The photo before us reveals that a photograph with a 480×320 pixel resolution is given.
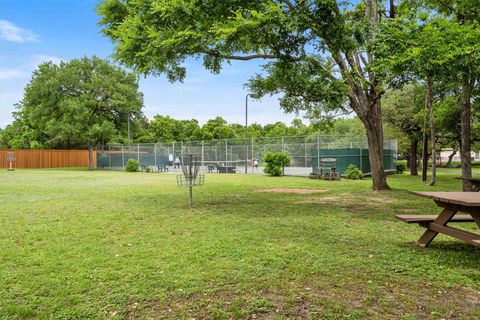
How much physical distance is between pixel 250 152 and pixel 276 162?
4132 mm

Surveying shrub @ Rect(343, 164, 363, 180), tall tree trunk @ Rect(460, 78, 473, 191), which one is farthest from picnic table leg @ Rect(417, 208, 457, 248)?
shrub @ Rect(343, 164, 363, 180)

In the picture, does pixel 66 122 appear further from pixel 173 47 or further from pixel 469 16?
pixel 469 16

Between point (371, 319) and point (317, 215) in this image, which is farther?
point (317, 215)

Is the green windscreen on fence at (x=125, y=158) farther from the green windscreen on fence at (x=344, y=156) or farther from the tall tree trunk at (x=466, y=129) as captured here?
the tall tree trunk at (x=466, y=129)

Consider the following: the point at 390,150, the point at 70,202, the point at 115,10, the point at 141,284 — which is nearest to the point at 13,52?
the point at 115,10

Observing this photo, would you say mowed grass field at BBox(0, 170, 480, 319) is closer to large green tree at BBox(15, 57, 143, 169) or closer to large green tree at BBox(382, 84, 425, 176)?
large green tree at BBox(382, 84, 425, 176)

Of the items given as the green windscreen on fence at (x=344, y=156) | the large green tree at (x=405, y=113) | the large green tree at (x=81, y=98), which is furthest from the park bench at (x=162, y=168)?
the large green tree at (x=405, y=113)

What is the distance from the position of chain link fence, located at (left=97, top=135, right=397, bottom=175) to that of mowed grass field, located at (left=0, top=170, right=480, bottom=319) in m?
14.1

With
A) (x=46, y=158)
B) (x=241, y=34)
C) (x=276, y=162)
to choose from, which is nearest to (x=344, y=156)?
(x=276, y=162)

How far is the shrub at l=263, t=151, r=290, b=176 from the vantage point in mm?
21086

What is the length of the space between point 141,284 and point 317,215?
466 centimetres

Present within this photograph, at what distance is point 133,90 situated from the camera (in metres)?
34.4

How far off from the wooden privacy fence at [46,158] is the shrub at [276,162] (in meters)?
24.8

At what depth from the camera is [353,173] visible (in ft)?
61.4
